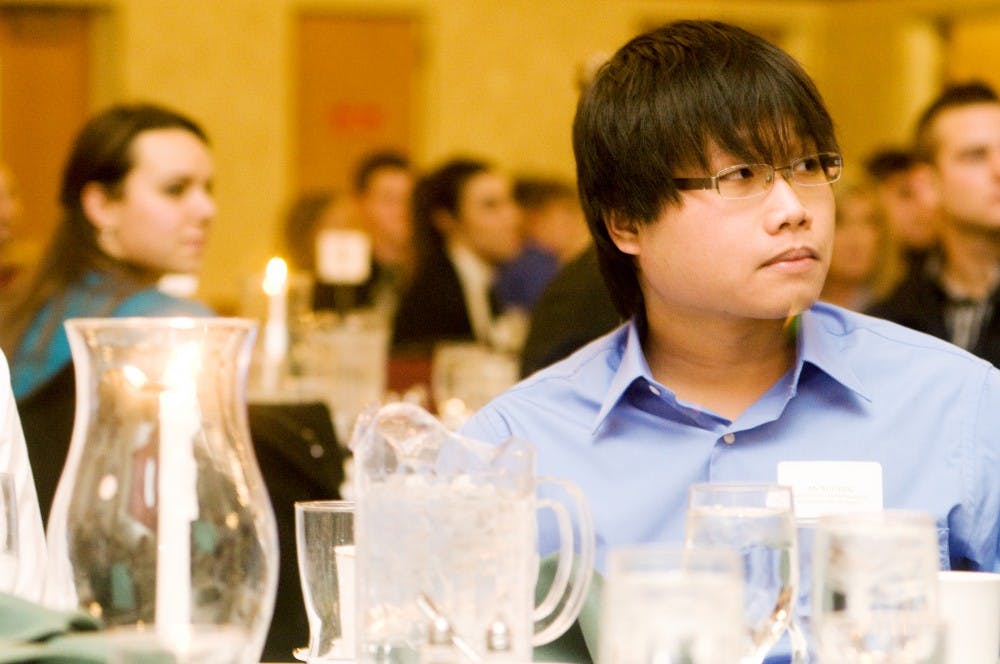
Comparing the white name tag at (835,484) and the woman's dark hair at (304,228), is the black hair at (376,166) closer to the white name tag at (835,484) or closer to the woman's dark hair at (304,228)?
the woman's dark hair at (304,228)

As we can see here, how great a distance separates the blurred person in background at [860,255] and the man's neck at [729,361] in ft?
15.3

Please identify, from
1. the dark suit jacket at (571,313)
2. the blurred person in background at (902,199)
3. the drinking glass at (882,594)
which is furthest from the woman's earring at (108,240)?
the blurred person in background at (902,199)

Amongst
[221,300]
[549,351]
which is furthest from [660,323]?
[221,300]

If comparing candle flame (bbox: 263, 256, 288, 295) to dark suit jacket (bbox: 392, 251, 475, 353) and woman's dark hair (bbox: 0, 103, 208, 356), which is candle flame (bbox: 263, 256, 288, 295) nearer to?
woman's dark hair (bbox: 0, 103, 208, 356)

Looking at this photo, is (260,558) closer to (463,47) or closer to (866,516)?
(866,516)

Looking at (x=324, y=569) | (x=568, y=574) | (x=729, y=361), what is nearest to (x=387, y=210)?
(x=729, y=361)

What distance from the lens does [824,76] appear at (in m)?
10.3

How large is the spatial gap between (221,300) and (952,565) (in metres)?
7.22

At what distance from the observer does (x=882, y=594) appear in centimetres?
102

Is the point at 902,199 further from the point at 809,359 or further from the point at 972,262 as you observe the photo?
the point at 809,359

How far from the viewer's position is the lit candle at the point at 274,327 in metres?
4.22

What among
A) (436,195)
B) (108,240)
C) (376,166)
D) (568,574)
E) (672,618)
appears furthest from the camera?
(376,166)

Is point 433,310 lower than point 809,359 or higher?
higher

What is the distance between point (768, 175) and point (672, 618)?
0.86 meters
